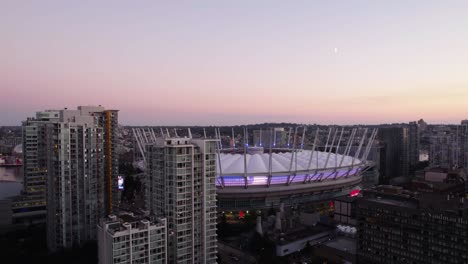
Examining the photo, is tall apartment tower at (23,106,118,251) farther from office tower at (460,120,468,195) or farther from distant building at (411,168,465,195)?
office tower at (460,120,468,195)

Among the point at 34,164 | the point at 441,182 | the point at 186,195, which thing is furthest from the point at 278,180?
the point at 34,164

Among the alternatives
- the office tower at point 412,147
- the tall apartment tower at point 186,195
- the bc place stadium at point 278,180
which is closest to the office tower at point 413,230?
the tall apartment tower at point 186,195

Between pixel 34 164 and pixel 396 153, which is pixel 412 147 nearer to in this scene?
pixel 396 153

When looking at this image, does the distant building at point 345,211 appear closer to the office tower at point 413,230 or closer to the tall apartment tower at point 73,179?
the office tower at point 413,230

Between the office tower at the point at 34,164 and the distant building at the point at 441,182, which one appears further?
the distant building at the point at 441,182

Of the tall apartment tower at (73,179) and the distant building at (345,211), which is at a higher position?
the tall apartment tower at (73,179)

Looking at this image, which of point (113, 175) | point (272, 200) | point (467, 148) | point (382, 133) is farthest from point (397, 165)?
point (113, 175)

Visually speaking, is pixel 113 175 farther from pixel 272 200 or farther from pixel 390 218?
pixel 390 218
